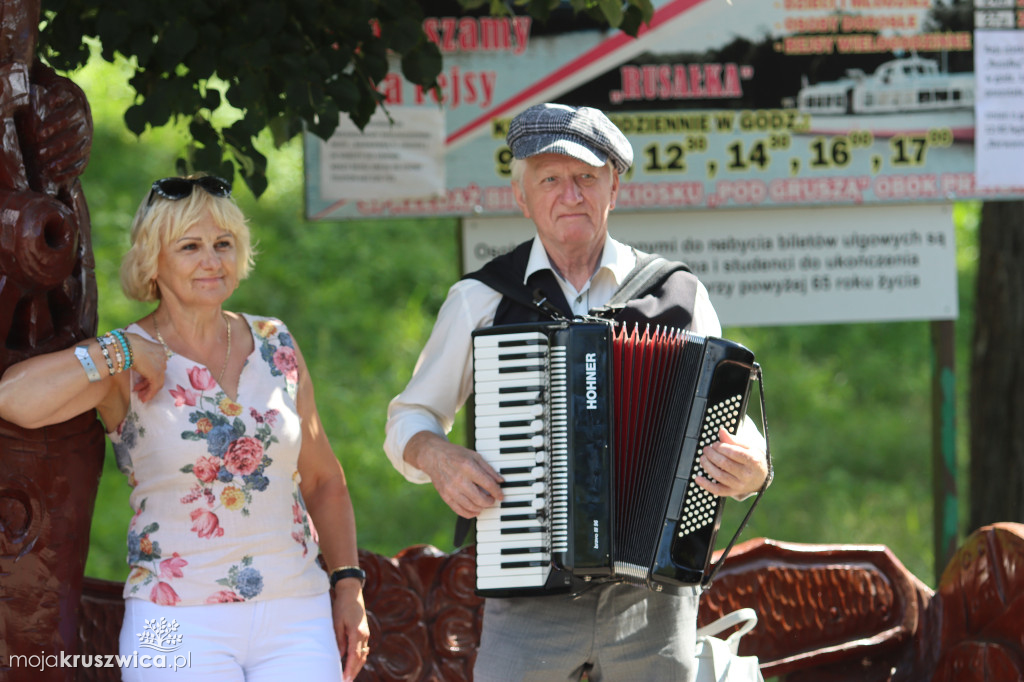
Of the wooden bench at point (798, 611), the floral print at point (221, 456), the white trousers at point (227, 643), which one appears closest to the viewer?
the white trousers at point (227, 643)

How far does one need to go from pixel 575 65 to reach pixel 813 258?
4.06ft

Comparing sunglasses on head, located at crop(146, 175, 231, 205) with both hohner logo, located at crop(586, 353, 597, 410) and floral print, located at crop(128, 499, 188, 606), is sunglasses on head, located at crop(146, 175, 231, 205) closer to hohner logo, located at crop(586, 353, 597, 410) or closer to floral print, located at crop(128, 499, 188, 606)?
floral print, located at crop(128, 499, 188, 606)

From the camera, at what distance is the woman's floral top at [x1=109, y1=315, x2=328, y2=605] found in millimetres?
2609

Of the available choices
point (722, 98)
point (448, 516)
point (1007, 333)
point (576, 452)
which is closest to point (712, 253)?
point (722, 98)

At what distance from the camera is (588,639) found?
2.70 m

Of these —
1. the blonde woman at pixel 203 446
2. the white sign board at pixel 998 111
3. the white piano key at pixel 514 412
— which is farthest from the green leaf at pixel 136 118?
the white sign board at pixel 998 111

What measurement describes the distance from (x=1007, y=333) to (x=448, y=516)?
21.2 feet

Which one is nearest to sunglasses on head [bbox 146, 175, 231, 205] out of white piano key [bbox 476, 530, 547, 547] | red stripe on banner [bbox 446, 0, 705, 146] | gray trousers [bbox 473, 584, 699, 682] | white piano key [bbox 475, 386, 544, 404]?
white piano key [bbox 475, 386, 544, 404]

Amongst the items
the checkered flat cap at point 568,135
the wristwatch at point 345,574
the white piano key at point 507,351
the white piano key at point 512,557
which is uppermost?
the checkered flat cap at point 568,135

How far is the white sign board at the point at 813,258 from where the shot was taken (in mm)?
4660

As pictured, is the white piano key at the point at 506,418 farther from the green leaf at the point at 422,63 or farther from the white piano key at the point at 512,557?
the green leaf at the point at 422,63

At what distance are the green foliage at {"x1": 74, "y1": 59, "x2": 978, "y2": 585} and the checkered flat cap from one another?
772cm

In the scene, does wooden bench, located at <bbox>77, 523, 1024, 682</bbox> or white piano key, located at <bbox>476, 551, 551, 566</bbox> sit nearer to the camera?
white piano key, located at <bbox>476, 551, 551, 566</bbox>

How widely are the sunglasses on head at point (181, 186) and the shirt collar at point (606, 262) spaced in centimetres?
77
